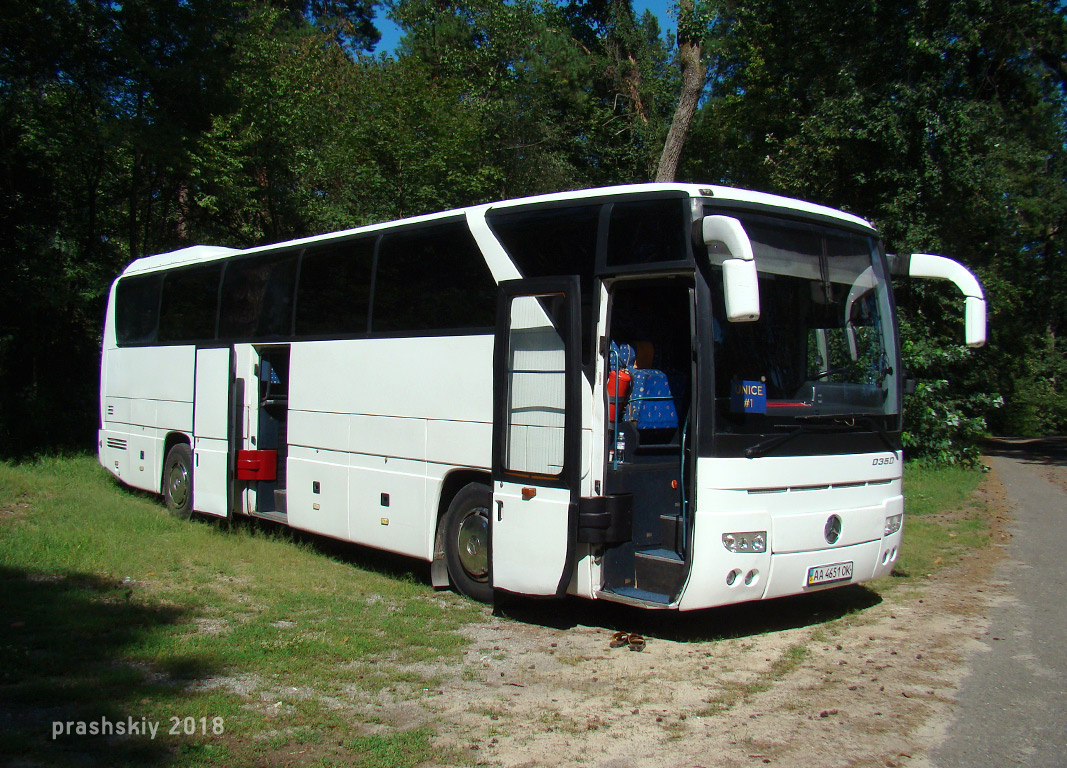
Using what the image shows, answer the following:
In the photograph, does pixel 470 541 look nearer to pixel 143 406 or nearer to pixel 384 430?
pixel 384 430

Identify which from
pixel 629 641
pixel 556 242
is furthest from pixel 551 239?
pixel 629 641

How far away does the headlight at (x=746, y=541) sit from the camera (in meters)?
6.29

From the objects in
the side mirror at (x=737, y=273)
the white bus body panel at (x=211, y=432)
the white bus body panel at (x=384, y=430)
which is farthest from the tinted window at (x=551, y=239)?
the white bus body panel at (x=211, y=432)

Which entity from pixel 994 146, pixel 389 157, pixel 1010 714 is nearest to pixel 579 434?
pixel 1010 714

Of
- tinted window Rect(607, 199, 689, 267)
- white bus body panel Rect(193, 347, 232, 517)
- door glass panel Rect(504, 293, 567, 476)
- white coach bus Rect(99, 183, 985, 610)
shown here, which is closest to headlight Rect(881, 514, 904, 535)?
white coach bus Rect(99, 183, 985, 610)

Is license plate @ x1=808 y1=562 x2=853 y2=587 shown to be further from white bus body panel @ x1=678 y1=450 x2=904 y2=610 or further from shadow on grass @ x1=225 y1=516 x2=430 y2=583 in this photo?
shadow on grass @ x1=225 y1=516 x2=430 y2=583

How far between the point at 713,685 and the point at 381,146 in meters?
18.8

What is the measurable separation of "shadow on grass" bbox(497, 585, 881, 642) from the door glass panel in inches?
56.9

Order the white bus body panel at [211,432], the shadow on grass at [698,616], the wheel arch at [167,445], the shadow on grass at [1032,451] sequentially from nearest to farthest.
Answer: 1. the shadow on grass at [698,616]
2. the white bus body panel at [211,432]
3. the wheel arch at [167,445]
4. the shadow on grass at [1032,451]

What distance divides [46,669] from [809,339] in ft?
18.7

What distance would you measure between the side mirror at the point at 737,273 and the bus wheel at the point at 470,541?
2.94 m

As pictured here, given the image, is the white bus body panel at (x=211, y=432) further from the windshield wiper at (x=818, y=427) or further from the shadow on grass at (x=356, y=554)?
the windshield wiper at (x=818, y=427)

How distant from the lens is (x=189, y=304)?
12516 mm

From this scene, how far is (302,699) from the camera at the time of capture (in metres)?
5.34
